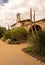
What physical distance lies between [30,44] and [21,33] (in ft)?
39.5

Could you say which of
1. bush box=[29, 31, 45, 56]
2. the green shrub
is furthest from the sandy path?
the green shrub

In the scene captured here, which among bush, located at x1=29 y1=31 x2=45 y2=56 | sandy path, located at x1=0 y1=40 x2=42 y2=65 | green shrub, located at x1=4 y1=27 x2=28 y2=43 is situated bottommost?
green shrub, located at x1=4 y1=27 x2=28 y2=43

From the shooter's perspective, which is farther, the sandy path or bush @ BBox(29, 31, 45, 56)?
bush @ BBox(29, 31, 45, 56)

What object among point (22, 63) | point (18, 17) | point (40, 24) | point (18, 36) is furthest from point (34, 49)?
point (18, 17)

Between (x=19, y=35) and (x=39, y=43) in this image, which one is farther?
(x=19, y=35)

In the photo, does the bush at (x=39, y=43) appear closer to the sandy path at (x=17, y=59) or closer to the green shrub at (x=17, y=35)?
the sandy path at (x=17, y=59)

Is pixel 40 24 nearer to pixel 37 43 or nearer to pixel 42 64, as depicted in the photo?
pixel 37 43

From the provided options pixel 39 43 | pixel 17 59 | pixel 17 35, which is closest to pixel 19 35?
pixel 17 35

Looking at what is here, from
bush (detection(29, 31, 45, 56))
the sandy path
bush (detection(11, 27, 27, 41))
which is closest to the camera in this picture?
the sandy path

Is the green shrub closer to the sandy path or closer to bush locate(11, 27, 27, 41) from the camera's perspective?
bush locate(11, 27, 27, 41)

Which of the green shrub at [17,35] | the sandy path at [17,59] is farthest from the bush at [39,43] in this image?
the green shrub at [17,35]

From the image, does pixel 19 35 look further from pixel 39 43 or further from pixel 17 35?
pixel 39 43

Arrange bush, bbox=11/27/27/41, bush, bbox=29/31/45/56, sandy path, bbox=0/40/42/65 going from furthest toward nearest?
bush, bbox=11/27/27/41 < bush, bbox=29/31/45/56 < sandy path, bbox=0/40/42/65

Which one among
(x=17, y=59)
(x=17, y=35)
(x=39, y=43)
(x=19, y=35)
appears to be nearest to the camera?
(x=17, y=59)
